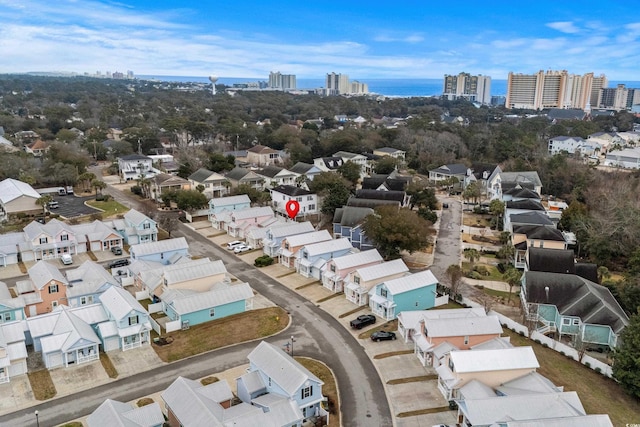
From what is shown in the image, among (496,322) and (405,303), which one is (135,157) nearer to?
(405,303)

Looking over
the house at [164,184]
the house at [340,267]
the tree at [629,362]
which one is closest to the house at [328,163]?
the house at [164,184]

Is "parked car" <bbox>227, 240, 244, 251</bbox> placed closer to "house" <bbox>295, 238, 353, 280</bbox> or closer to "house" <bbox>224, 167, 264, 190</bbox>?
"house" <bbox>295, 238, 353, 280</bbox>

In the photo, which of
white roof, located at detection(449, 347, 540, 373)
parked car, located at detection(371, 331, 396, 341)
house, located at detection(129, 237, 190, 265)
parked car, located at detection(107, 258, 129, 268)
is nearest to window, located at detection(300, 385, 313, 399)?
white roof, located at detection(449, 347, 540, 373)

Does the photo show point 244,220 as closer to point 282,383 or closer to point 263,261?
point 263,261

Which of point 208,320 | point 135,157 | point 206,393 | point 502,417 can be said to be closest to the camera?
point 502,417

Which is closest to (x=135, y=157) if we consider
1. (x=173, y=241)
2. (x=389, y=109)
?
(x=173, y=241)

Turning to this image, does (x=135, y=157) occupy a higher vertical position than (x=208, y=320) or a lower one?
higher

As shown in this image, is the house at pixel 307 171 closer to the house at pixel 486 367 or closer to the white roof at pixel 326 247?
the white roof at pixel 326 247
